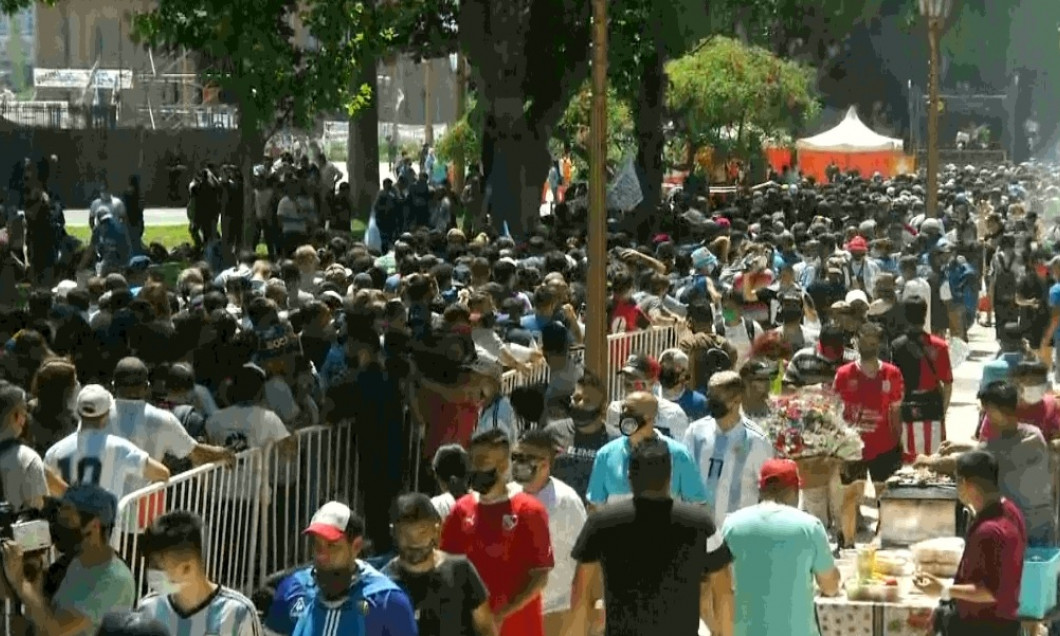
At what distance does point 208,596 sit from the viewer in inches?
295

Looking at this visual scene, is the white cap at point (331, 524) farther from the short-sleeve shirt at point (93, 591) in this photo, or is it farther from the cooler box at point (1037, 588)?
the cooler box at point (1037, 588)

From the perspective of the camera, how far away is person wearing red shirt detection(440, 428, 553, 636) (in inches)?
356

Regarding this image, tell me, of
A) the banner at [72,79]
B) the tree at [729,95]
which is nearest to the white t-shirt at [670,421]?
the tree at [729,95]

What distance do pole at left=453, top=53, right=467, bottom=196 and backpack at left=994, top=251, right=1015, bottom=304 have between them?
628 inches

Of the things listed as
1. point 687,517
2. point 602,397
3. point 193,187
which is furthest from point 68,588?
point 193,187

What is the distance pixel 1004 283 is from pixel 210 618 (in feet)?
58.6

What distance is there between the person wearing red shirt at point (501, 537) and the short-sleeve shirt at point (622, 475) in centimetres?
100

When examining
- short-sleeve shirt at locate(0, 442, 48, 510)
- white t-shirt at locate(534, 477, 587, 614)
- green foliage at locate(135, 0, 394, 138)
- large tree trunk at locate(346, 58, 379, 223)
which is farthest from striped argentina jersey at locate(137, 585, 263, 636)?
large tree trunk at locate(346, 58, 379, 223)

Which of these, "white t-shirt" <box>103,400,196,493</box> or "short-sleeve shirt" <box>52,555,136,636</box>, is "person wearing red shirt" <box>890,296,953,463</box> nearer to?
"white t-shirt" <box>103,400,196,493</box>

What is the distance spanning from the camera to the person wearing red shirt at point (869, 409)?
1434 cm

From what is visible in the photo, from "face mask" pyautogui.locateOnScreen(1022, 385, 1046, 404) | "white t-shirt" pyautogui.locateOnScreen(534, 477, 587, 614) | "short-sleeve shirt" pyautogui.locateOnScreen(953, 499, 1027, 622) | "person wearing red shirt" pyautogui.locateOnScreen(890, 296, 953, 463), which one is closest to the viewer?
"short-sleeve shirt" pyautogui.locateOnScreen(953, 499, 1027, 622)

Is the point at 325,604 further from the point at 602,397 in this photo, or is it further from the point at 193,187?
the point at 193,187

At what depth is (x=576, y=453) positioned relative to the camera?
36.9ft

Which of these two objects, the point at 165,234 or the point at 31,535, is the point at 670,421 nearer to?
the point at 31,535
